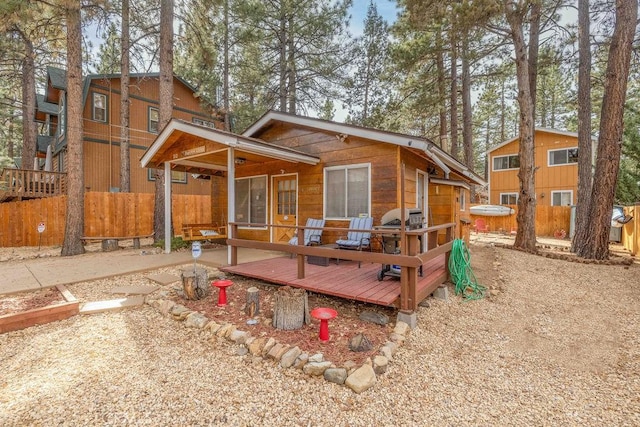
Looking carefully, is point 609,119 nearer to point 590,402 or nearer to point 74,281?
point 590,402

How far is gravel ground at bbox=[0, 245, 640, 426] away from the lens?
2.20m

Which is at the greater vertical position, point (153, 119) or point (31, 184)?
point (153, 119)

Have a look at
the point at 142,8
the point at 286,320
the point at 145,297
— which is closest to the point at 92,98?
the point at 142,8

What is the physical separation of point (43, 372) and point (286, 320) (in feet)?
7.38

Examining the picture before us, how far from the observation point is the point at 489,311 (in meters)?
4.31

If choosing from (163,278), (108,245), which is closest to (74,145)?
(108,245)

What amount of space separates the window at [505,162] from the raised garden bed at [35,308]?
1975 centimetres

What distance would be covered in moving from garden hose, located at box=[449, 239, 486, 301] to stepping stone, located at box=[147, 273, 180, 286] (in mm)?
4827

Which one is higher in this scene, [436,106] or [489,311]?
[436,106]

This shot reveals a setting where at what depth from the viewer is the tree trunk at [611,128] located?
6.93 m

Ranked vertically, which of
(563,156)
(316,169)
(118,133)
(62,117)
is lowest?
(316,169)

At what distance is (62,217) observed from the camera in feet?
32.9

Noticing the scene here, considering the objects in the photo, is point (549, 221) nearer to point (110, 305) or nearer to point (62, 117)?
point (110, 305)

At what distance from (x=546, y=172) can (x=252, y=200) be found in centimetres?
1601
